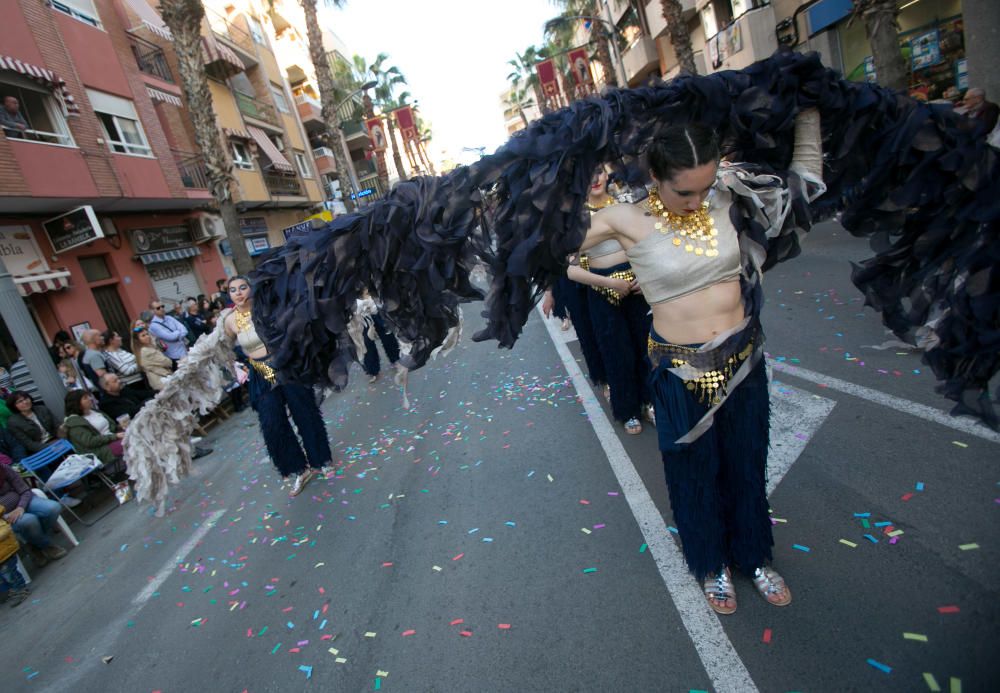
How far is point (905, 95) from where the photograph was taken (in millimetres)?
2238

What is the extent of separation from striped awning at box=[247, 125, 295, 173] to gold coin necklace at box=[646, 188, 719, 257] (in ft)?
83.0

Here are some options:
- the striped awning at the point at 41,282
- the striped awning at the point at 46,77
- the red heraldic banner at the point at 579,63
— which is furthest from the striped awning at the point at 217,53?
the red heraldic banner at the point at 579,63

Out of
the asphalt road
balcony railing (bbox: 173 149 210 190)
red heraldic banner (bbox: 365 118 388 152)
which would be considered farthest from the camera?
red heraldic banner (bbox: 365 118 388 152)

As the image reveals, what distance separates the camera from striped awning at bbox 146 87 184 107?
1627cm

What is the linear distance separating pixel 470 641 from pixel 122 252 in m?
15.9

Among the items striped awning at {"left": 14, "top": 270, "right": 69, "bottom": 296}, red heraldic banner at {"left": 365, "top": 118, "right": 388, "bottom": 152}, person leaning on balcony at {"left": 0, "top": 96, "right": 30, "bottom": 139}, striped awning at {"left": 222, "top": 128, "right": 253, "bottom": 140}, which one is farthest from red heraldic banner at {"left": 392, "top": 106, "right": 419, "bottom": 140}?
striped awning at {"left": 14, "top": 270, "right": 69, "bottom": 296}

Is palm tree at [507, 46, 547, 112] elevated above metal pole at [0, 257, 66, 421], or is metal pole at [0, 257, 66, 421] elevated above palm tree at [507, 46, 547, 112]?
palm tree at [507, 46, 547, 112]

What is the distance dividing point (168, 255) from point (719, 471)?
58.8 ft

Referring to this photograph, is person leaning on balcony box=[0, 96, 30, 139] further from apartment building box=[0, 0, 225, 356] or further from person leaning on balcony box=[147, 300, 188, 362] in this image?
person leaning on balcony box=[147, 300, 188, 362]

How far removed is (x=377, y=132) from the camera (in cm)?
3703

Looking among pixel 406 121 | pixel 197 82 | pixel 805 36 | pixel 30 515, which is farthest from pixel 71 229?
pixel 805 36

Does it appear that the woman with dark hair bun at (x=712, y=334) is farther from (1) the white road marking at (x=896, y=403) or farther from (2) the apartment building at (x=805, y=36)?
(2) the apartment building at (x=805, y=36)

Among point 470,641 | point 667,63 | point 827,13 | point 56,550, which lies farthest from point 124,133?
point 667,63

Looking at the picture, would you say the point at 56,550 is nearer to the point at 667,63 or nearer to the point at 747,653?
the point at 747,653
